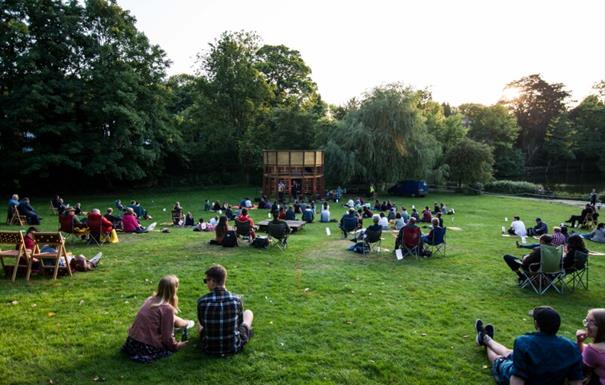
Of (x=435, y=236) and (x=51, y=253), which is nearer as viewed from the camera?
(x=51, y=253)

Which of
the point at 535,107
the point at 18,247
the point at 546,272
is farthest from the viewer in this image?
the point at 535,107

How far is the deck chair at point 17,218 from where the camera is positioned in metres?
17.7

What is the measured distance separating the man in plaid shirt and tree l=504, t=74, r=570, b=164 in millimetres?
70368

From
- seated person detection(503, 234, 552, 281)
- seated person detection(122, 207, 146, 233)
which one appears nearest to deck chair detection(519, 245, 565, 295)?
seated person detection(503, 234, 552, 281)

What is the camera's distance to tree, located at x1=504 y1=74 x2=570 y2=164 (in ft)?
214

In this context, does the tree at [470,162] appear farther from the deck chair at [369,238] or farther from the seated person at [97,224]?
the seated person at [97,224]

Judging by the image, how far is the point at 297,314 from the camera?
7.20m

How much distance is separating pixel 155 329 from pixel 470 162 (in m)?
38.8

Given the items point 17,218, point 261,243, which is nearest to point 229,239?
point 261,243

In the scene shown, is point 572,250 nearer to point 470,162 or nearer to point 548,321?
point 548,321

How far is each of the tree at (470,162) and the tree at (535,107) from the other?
103 feet

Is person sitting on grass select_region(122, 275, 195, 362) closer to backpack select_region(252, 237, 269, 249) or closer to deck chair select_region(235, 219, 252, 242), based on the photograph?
backpack select_region(252, 237, 269, 249)

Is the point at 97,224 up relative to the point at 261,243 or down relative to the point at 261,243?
up

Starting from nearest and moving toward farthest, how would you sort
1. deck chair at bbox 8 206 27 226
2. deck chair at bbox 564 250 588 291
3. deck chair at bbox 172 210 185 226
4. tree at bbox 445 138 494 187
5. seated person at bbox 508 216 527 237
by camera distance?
deck chair at bbox 564 250 588 291 < seated person at bbox 508 216 527 237 < deck chair at bbox 8 206 27 226 < deck chair at bbox 172 210 185 226 < tree at bbox 445 138 494 187
